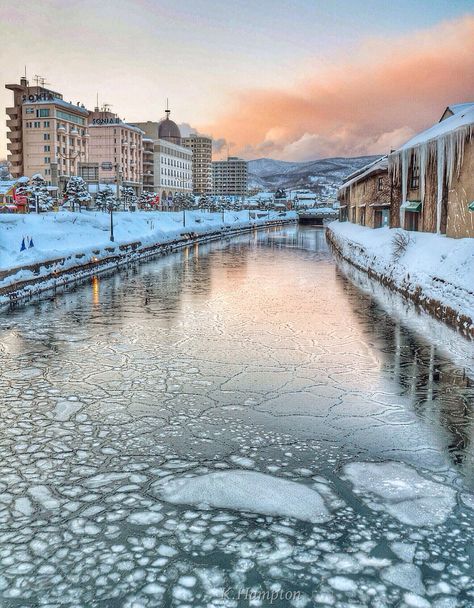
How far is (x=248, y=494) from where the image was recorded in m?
5.71

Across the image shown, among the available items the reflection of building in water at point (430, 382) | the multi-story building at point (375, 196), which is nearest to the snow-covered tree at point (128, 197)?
the multi-story building at point (375, 196)

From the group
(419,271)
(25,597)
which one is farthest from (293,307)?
(25,597)

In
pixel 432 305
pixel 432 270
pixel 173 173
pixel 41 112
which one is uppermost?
pixel 41 112

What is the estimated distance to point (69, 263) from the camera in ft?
84.7

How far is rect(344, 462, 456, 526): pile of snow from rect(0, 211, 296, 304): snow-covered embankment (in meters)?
→ 15.5

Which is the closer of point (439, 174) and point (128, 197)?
point (439, 174)

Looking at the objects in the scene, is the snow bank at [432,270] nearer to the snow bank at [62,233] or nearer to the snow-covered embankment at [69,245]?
the snow-covered embankment at [69,245]

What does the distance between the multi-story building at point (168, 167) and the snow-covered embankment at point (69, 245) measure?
162 ft

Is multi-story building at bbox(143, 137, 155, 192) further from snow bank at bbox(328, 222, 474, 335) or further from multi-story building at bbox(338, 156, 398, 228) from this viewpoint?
snow bank at bbox(328, 222, 474, 335)

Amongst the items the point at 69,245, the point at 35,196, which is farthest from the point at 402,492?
the point at 35,196

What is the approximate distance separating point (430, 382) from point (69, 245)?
30.8m

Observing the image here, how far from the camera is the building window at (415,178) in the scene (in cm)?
3322

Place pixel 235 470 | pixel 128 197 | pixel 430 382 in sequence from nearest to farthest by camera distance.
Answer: pixel 235 470
pixel 430 382
pixel 128 197

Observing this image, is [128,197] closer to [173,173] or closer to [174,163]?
[173,173]
